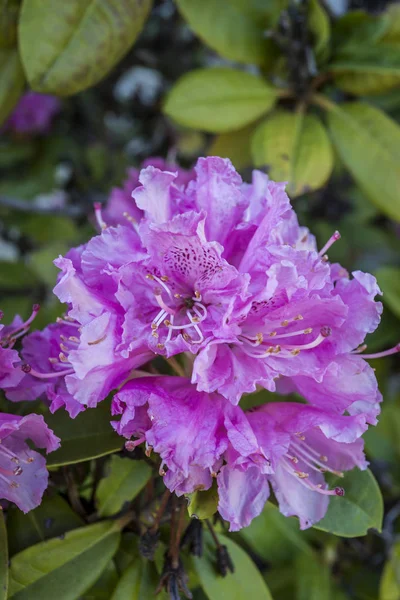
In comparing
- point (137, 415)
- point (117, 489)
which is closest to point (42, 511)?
point (117, 489)

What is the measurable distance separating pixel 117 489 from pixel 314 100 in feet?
2.52

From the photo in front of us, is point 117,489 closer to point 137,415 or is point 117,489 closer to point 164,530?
point 164,530

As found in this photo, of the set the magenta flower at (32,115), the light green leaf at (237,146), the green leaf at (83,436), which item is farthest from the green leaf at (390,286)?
the magenta flower at (32,115)

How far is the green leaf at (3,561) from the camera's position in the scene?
2.09 ft

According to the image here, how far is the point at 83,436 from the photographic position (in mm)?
697

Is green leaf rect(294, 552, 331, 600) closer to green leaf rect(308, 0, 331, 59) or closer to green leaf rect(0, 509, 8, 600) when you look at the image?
green leaf rect(0, 509, 8, 600)

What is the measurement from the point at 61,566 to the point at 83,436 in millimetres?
137

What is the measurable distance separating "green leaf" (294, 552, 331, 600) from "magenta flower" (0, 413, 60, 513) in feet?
2.38

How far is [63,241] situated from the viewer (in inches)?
71.9

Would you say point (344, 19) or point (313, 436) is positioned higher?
point (344, 19)

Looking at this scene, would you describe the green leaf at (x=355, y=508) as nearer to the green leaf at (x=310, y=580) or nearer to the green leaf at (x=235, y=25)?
the green leaf at (x=310, y=580)

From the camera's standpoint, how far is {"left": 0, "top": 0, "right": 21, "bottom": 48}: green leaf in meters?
0.99

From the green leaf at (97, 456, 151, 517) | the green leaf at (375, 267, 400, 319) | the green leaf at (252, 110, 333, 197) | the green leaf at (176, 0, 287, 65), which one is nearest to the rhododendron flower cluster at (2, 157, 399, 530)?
the green leaf at (97, 456, 151, 517)

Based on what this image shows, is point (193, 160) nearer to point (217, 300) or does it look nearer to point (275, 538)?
point (275, 538)
